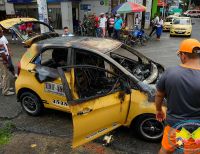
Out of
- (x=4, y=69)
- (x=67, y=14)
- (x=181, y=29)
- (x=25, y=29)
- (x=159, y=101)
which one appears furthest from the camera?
(x=67, y=14)

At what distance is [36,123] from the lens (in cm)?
562

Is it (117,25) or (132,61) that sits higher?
(117,25)

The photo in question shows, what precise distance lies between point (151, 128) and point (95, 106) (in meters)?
1.19

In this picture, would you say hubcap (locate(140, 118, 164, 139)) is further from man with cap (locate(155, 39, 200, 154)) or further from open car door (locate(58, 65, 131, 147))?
man with cap (locate(155, 39, 200, 154))

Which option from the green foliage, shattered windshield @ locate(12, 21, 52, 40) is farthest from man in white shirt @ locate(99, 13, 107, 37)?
the green foliage

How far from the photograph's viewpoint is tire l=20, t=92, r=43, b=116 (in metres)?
5.66

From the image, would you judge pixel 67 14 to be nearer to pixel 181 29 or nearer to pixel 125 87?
pixel 181 29

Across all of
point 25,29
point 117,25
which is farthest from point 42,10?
point 25,29

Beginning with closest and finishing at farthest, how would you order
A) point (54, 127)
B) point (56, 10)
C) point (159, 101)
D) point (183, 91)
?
point (183, 91)
point (159, 101)
point (54, 127)
point (56, 10)

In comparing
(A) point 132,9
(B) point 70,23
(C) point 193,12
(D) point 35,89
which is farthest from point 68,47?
(C) point 193,12

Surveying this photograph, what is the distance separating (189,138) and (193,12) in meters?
52.2

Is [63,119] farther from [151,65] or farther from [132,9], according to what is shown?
[132,9]

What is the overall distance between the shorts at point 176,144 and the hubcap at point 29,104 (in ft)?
11.1

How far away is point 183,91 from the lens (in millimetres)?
2852
